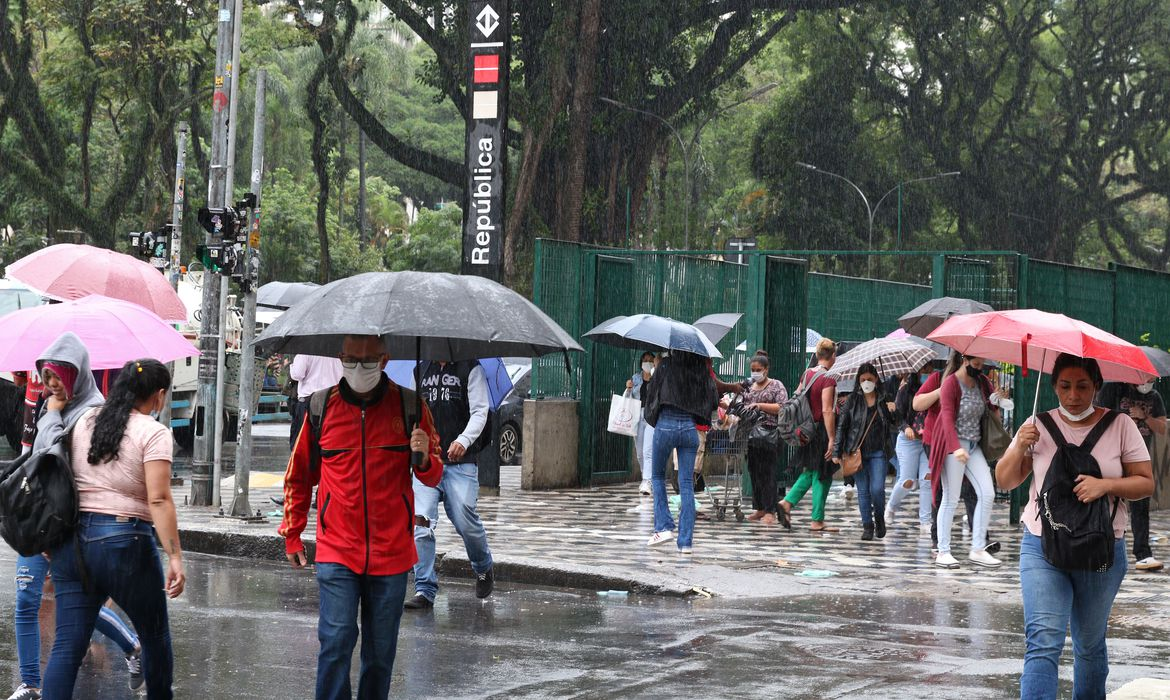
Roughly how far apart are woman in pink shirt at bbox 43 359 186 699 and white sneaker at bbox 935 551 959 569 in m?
7.46

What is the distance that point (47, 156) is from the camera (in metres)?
34.7

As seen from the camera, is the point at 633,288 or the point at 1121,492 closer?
the point at 1121,492

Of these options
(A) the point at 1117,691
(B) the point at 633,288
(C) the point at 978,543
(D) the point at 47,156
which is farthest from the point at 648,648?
(D) the point at 47,156

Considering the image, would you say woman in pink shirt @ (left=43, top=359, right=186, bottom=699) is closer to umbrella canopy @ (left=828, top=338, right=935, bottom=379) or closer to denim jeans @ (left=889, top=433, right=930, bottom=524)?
umbrella canopy @ (left=828, top=338, right=935, bottom=379)

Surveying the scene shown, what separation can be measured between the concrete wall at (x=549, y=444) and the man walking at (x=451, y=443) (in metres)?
8.00

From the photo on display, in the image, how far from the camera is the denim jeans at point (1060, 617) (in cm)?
583

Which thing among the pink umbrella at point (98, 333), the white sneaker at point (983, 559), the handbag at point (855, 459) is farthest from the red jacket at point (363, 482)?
the handbag at point (855, 459)

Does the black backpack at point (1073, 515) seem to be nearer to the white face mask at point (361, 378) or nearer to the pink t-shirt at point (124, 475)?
the white face mask at point (361, 378)

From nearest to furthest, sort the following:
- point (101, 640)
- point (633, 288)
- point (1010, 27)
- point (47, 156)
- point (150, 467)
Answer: point (150, 467) → point (101, 640) → point (633, 288) → point (47, 156) → point (1010, 27)

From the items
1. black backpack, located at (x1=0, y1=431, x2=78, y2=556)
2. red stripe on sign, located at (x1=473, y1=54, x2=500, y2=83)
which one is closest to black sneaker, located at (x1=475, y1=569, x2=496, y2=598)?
black backpack, located at (x1=0, y1=431, x2=78, y2=556)

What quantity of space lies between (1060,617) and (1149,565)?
669 cm

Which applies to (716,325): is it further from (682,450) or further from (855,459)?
(682,450)

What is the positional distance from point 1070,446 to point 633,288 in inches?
497

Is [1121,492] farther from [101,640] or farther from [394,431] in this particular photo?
[101,640]
